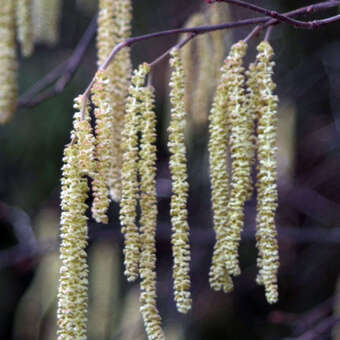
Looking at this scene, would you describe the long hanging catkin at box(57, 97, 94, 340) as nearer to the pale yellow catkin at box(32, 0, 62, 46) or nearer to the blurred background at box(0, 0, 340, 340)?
the pale yellow catkin at box(32, 0, 62, 46)

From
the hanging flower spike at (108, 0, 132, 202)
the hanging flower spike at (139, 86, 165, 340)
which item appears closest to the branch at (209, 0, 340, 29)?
the hanging flower spike at (139, 86, 165, 340)

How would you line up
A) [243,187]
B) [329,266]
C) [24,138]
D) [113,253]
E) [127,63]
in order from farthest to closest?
[24,138] < [329,266] < [113,253] < [127,63] < [243,187]

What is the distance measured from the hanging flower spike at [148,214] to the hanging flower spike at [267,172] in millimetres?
200

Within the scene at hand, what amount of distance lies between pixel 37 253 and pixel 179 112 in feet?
6.42

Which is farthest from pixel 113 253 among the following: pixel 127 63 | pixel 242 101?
pixel 242 101

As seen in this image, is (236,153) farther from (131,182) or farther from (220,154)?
(131,182)

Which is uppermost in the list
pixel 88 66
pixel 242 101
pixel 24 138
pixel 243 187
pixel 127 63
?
pixel 88 66

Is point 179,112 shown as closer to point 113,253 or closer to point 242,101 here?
point 242,101

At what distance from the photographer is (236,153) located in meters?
1.02

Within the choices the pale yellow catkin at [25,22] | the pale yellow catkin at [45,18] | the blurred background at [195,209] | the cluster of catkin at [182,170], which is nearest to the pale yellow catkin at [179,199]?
the cluster of catkin at [182,170]

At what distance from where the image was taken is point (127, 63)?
4.00 feet

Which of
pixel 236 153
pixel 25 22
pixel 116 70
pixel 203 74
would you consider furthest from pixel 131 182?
pixel 25 22

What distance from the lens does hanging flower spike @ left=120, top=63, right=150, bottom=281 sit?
39.4 inches

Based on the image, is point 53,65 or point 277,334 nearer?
point 277,334
